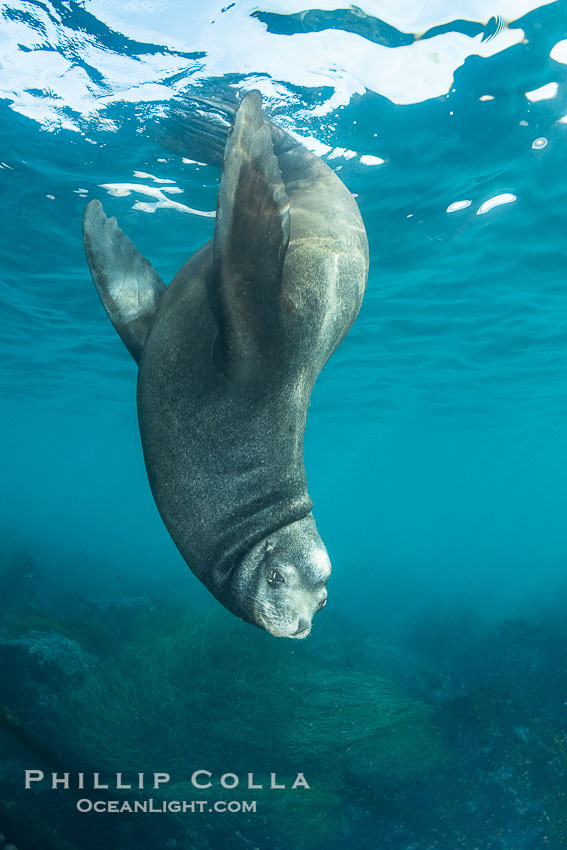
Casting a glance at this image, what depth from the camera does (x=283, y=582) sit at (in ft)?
6.93

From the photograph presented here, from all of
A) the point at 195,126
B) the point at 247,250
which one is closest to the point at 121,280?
the point at 247,250

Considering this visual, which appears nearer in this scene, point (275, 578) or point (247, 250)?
point (247, 250)

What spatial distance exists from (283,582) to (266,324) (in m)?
1.06

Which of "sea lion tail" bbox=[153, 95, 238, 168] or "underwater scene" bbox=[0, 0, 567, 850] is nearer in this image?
"underwater scene" bbox=[0, 0, 567, 850]

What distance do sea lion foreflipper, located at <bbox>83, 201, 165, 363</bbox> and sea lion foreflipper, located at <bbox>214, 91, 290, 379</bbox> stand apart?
916mm

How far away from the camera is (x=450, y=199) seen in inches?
370

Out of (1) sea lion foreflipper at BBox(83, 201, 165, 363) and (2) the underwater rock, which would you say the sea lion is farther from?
(2) the underwater rock

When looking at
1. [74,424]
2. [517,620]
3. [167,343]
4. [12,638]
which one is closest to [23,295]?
[12,638]

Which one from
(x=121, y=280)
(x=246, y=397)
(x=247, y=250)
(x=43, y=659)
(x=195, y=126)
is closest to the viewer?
(x=247, y=250)

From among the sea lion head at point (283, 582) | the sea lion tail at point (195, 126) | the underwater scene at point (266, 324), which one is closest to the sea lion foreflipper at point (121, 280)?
the underwater scene at point (266, 324)

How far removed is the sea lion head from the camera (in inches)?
82.5

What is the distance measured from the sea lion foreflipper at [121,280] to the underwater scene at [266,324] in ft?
0.06

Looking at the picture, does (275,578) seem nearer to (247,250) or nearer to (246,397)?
(246,397)

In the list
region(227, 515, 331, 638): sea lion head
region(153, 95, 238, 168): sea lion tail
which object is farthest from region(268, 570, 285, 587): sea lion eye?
region(153, 95, 238, 168): sea lion tail
